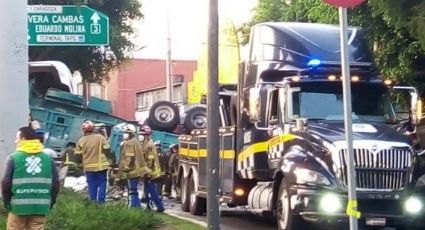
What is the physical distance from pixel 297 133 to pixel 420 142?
330cm

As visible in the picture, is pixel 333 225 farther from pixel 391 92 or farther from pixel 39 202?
pixel 39 202

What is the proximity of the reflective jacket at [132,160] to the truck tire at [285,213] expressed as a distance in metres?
3.55

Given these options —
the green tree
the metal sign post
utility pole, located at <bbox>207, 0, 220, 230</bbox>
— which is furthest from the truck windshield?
the green tree

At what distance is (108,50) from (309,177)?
2385 centimetres

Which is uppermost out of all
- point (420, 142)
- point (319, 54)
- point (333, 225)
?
point (319, 54)

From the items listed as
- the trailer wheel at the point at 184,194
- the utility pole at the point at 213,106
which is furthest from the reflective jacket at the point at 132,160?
the utility pole at the point at 213,106

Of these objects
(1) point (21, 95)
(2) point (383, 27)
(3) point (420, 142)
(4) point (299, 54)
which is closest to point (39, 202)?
(1) point (21, 95)

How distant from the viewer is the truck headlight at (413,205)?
37.0ft

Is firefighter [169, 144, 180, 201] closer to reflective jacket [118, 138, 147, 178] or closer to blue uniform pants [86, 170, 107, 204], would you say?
reflective jacket [118, 138, 147, 178]

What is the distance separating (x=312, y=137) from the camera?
11586mm

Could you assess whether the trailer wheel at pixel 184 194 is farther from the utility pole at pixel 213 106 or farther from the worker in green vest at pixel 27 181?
the worker in green vest at pixel 27 181

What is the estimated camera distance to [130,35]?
35.1 metres

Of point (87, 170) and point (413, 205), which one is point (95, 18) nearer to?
point (87, 170)

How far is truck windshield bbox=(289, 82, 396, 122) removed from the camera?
1222 centimetres
